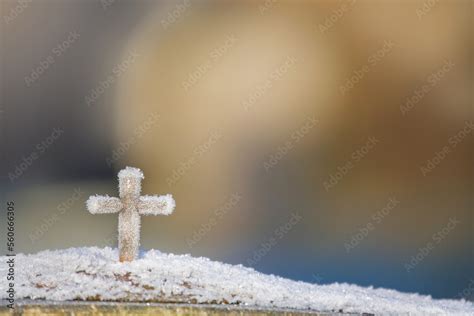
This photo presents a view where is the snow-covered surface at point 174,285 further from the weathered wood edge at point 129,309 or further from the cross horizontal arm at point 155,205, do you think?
the cross horizontal arm at point 155,205

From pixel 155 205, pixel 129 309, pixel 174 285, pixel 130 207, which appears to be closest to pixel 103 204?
pixel 130 207

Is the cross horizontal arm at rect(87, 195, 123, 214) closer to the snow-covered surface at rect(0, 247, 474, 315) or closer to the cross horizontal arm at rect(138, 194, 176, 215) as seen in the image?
the cross horizontal arm at rect(138, 194, 176, 215)

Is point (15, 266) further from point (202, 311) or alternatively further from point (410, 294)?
point (410, 294)

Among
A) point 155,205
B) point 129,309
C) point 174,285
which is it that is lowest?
point 129,309

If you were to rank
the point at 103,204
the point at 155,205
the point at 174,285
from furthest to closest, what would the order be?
the point at 155,205, the point at 103,204, the point at 174,285

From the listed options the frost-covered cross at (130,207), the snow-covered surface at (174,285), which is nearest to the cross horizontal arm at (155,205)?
the frost-covered cross at (130,207)

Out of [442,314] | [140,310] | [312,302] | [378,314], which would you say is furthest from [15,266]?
[442,314]

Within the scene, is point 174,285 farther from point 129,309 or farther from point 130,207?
point 130,207
